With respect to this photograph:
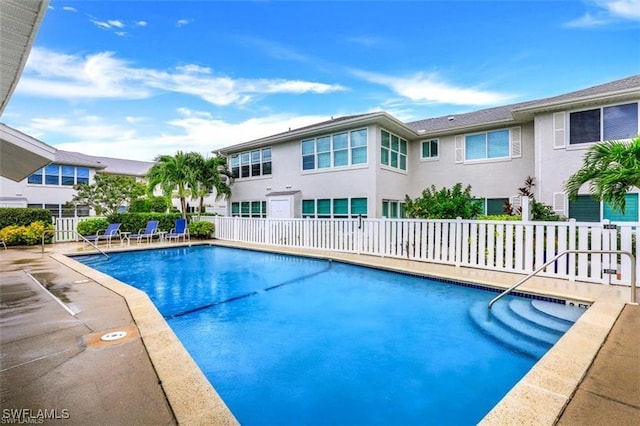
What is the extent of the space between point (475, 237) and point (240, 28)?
12.0 m

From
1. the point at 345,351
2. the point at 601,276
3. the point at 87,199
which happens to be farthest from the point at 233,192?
the point at 601,276

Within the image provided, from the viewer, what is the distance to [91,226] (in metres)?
14.9

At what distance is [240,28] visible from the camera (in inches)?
489

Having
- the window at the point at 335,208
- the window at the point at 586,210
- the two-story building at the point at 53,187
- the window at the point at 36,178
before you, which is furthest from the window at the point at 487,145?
the window at the point at 36,178

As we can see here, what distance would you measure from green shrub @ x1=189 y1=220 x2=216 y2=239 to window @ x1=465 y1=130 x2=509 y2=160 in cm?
1373

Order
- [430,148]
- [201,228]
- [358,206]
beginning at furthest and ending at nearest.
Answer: [201,228] < [430,148] < [358,206]

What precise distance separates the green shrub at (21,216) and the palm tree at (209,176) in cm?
684

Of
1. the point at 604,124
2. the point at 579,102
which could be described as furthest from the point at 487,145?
the point at 604,124

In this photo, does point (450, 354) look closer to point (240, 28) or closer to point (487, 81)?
point (240, 28)

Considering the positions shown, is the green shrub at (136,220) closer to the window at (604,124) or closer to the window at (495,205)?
the window at (495,205)

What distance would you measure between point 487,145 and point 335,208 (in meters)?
7.59

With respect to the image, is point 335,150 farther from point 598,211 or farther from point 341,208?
point 598,211

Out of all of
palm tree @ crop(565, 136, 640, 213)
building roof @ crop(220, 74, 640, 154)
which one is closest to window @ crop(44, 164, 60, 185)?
building roof @ crop(220, 74, 640, 154)

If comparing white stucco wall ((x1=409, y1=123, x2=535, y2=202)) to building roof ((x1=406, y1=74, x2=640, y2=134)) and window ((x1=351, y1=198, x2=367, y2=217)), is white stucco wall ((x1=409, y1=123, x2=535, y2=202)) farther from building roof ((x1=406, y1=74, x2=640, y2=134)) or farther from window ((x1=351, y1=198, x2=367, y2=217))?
window ((x1=351, y1=198, x2=367, y2=217))
